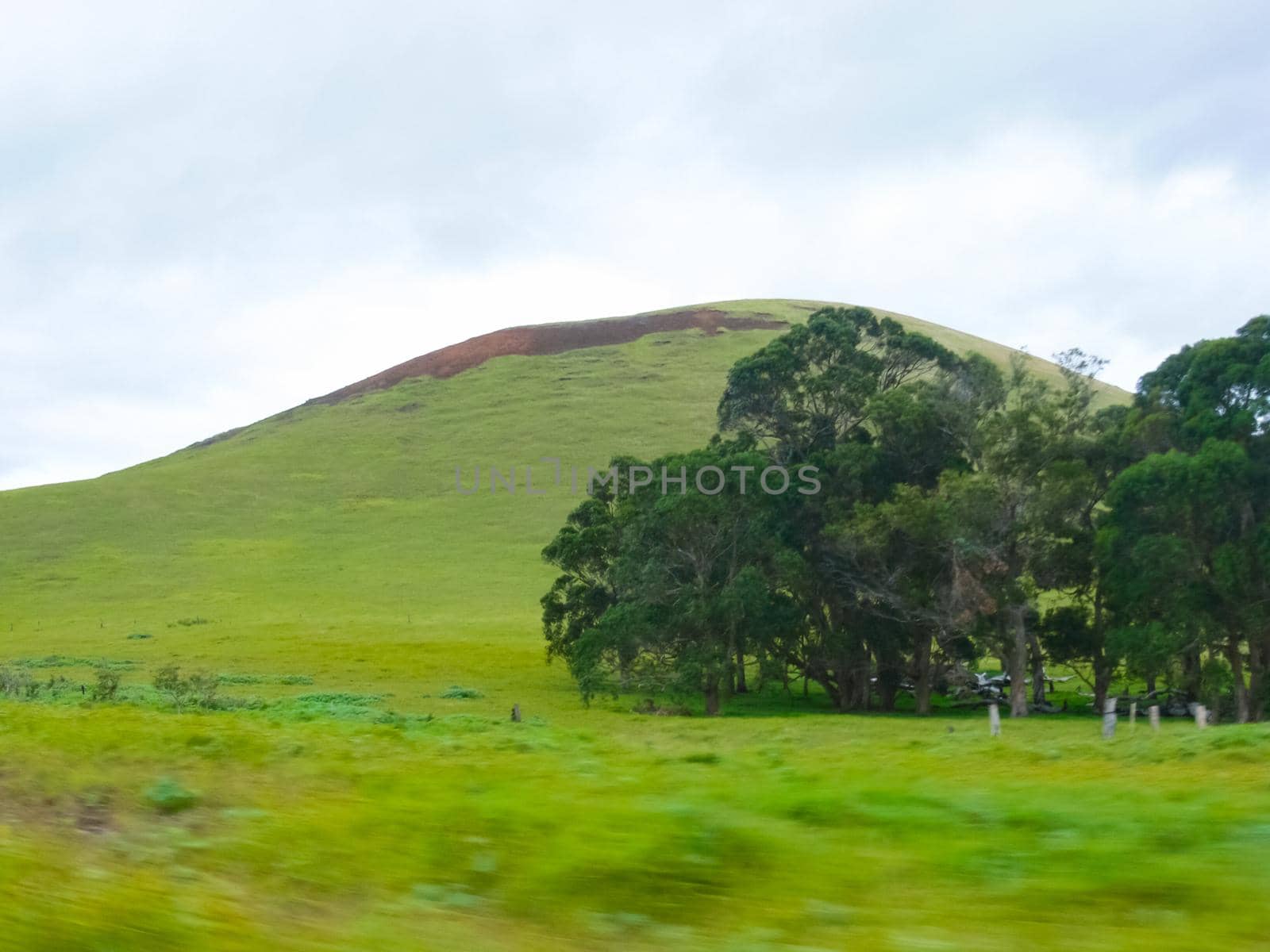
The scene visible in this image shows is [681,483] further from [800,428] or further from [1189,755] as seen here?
[1189,755]

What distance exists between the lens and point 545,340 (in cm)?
15500

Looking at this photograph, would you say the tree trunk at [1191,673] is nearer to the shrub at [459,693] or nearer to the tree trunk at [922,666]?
the tree trunk at [922,666]

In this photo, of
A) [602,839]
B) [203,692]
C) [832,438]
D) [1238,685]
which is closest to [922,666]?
[832,438]

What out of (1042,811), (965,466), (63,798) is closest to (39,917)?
(63,798)

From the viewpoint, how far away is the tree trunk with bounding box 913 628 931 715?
146ft

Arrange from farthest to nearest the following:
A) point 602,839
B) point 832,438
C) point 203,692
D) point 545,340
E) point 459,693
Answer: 1. point 545,340
2. point 832,438
3. point 459,693
4. point 203,692
5. point 602,839

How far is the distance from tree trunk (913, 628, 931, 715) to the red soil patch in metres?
110

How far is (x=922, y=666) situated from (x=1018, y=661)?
4.61 meters

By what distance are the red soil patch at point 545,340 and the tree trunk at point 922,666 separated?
10952 cm

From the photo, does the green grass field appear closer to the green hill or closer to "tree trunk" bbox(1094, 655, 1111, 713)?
"tree trunk" bbox(1094, 655, 1111, 713)

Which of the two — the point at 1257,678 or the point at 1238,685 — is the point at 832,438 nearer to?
the point at 1238,685

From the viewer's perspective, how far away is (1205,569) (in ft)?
122

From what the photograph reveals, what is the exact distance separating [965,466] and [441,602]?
141 feet

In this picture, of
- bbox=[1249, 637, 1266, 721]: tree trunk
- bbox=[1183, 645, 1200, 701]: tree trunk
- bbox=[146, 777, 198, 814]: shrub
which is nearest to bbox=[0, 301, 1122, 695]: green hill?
bbox=[1183, 645, 1200, 701]: tree trunk
